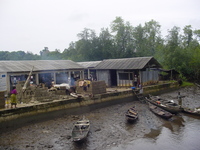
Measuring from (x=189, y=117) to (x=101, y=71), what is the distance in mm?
15060

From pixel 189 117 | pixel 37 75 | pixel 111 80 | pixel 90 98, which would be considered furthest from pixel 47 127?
pixel 111 80

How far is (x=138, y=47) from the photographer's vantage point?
49.9 metres

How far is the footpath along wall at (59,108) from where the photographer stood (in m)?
14.8

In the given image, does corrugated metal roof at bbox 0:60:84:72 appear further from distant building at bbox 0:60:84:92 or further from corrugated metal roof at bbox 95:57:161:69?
corrugated metal roof at bbox 95:57:161:69

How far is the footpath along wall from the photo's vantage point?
584 inches

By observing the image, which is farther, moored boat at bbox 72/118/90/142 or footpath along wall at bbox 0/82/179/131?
footpath along wall at bbox 0/82/179/131

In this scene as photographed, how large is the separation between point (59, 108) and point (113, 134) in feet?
21.4

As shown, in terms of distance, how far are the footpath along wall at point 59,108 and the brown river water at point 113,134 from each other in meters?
0.49

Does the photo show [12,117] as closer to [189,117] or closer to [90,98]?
[90,98]

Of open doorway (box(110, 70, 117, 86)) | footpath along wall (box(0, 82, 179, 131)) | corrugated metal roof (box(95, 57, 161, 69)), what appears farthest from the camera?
open doorway (box(110, 70, 117, 86))

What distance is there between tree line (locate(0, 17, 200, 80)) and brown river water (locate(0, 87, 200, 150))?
73.0 ft

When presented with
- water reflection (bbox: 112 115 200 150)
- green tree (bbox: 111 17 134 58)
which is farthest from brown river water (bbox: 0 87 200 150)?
green tree (bbox: 111 17 134 58)

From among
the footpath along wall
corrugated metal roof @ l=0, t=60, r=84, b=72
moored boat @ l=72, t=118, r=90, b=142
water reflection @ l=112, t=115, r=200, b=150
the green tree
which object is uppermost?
the green tree

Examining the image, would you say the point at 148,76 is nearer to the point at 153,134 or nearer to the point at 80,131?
the point at 153,134
